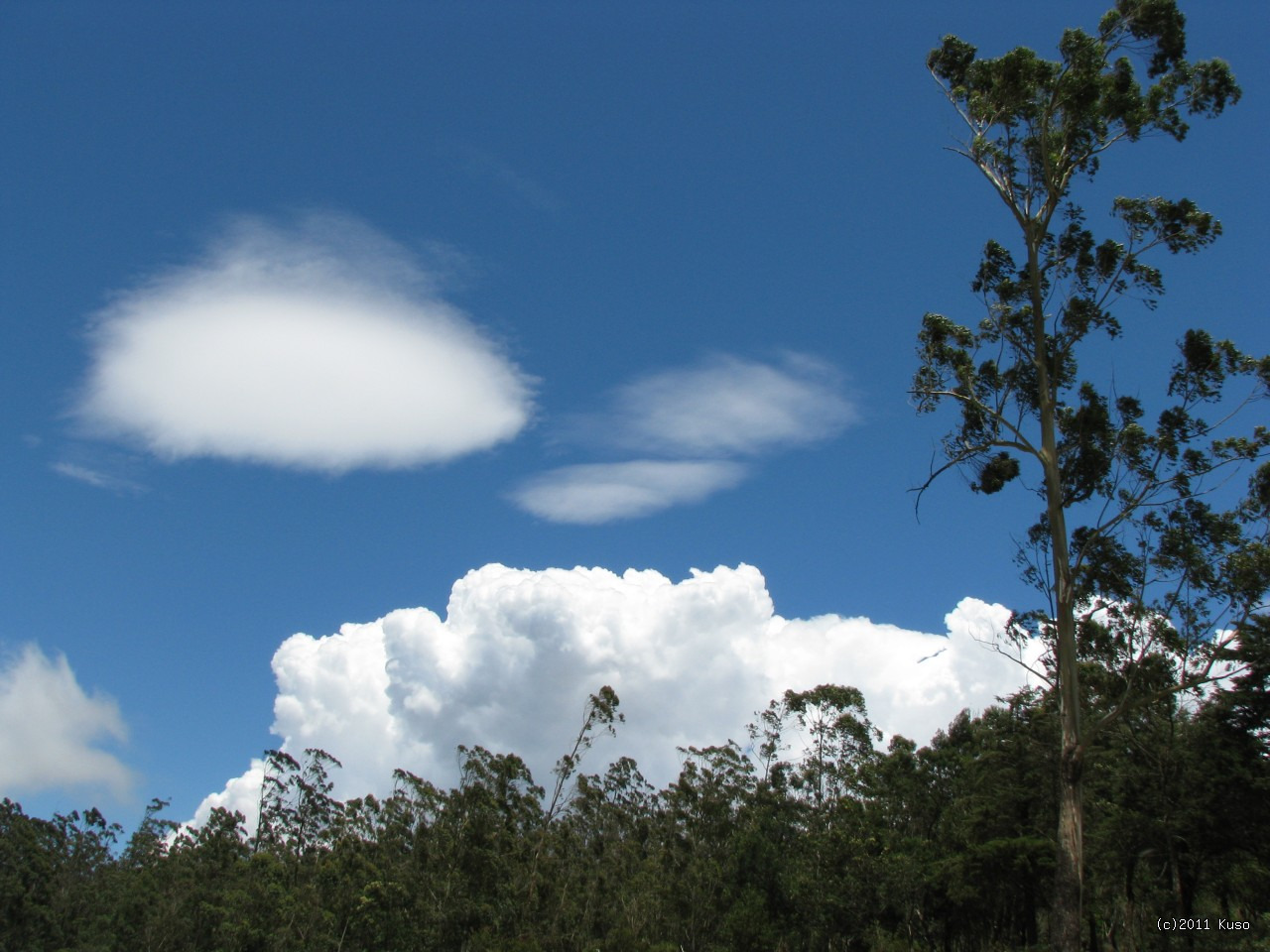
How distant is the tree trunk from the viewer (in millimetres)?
14914

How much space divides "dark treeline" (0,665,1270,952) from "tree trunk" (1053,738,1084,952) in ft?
24.5

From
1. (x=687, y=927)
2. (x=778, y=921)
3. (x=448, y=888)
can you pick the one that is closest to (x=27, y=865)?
(x=448, y=888)

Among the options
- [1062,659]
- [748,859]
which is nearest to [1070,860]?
[1062,659]

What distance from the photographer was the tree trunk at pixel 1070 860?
14914 mm

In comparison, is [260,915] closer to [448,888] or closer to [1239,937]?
[448,888]

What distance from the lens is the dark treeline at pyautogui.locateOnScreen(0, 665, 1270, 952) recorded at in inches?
996

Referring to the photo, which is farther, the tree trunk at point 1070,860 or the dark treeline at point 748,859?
the dark treeline at point 748,859

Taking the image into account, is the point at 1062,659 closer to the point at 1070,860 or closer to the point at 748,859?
the point at 1070,860

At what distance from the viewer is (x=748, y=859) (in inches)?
1560

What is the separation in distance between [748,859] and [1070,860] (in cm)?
2630

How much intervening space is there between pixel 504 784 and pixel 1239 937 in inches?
1077

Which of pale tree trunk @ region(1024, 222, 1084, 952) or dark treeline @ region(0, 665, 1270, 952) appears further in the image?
dark treeline @ region(0, 665, 1270, 952)

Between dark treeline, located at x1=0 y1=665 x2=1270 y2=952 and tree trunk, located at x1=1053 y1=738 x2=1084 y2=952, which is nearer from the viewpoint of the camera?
tree trunk, located at x1=1053 y1=738 x2=1084 y2=952

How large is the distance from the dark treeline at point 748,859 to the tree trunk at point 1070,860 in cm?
746
